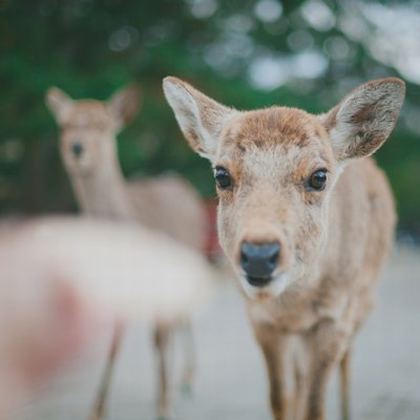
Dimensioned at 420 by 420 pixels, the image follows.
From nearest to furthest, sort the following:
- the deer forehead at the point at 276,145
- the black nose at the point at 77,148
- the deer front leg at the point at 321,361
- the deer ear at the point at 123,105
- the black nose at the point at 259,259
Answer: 1. the black nose at the point at 259,259
2. the deer forehead at the point at 276,145
3. the deer front leg at the point at 321,361
4. the black nose at the point at 77,148
5. the deer ear at the point at 123,105

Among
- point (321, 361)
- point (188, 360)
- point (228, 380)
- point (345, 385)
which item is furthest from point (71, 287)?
point (321, 361)

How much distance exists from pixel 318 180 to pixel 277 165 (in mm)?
203

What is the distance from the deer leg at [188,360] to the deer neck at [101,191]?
4.78 feet

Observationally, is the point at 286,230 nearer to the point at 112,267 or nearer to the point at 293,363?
the point at 293,363

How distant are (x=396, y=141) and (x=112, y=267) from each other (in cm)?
373

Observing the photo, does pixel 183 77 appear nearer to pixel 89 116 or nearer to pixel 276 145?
pixel 89 116

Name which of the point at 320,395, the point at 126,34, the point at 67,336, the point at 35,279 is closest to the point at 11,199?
the point at 35,279

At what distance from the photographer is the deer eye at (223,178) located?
303 centimetres

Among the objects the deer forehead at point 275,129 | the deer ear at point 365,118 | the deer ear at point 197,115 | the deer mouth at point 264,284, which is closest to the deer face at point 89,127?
the deer ear at point 197,115

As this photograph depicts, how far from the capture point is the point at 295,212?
9.30 feet

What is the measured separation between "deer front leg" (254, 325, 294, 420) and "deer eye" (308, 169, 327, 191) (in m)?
0.88

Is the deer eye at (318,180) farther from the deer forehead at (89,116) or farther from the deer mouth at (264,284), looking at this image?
the deer forehead at (89,116)

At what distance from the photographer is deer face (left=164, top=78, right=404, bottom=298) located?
2.61 metres

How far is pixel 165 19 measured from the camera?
7613 millimetres
